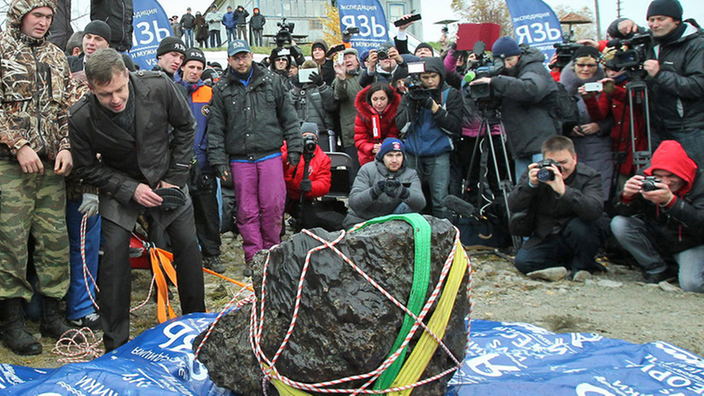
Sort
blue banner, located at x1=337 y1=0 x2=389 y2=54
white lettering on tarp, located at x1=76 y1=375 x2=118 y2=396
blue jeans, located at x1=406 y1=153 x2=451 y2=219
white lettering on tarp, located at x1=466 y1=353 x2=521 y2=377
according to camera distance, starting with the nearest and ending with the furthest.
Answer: white lettering on tarp, located at x1=76 y1=375 x2=118 y2=396
white lettering on tarp, located at x1=466 y1=353 x2=521 y2=377
blue jeans, located at x1=406 y1=153 x2=451 y2=219
blue banner, located at x1=337 y1=0 x2=389 y2=54

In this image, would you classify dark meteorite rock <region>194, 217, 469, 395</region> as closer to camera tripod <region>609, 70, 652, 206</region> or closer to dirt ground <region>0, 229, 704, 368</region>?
dirt ground <region>0, 229, 704, 368</region>

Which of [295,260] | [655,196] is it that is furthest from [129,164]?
[655,196]

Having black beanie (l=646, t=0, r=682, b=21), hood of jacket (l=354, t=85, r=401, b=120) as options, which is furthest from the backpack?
hood of jacket (l=354, t=85, r=401, b=120)

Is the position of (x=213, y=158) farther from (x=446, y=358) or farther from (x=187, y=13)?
(x=187, y=13)

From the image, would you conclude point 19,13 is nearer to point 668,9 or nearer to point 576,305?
point 576,305

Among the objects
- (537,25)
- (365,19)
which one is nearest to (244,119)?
(365,19)

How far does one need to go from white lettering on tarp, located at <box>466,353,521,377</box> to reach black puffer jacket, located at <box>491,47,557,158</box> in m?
3.06

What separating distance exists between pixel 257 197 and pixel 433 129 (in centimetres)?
185

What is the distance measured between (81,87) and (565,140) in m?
3.67

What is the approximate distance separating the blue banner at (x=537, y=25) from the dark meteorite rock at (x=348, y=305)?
6.16m

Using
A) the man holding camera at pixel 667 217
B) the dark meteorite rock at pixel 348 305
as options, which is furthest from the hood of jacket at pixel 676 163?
the dark meteorite rock at pixel 348 305

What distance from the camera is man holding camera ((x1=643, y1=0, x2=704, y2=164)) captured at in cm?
485

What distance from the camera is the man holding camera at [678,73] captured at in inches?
191

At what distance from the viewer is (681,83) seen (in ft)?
15.8
